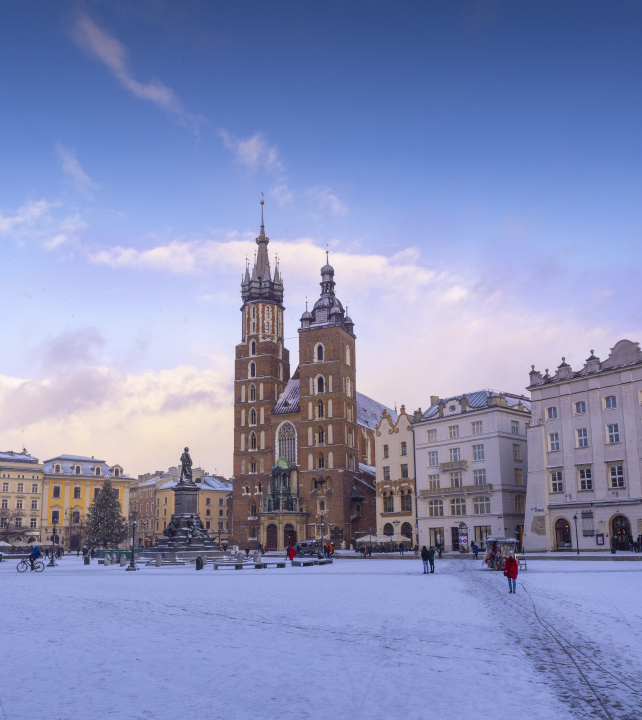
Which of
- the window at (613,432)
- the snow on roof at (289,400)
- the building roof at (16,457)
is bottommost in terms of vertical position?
the window at (613,432)

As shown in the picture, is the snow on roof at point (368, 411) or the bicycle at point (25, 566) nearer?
the bicycle at point (25, 566)

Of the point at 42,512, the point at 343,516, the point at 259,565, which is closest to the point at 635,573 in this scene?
the point at 259,565

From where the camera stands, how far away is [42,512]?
9831 centimetres

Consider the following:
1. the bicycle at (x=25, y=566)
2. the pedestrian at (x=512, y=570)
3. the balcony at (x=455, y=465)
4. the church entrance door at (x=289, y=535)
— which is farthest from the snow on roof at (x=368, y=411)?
the pedestrian at (x=512, y=570)

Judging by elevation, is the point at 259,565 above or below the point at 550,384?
below

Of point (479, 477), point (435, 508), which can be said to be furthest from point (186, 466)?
point (479, 477)

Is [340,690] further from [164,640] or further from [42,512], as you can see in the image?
[42,512]

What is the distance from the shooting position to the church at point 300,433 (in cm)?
8331

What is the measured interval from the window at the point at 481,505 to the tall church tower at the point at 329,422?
22.3 metres

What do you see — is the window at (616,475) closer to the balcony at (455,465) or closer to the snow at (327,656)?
the balcony at (455,465)

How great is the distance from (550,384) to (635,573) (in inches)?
1086

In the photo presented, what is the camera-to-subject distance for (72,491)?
10219 centimetres

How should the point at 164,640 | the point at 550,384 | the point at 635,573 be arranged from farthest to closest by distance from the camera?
the point at 550,384 < the point at 635,573 < the point at 164,640

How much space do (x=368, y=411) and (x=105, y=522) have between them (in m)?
38.7
